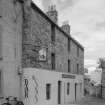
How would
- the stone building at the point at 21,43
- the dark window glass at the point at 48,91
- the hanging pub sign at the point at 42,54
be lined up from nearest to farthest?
the stone building at the point at 21,43, the hanging pub sign at the point at 42,54, the dark window glass at the point at 48,91

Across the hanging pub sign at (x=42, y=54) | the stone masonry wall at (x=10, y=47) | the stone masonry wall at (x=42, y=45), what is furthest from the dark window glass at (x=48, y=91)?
the stone masonry wall at (x=10, y=47)

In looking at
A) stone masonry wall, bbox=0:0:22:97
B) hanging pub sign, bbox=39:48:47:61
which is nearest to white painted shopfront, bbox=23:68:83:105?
stone masonry wall, bbox=0:0:22:97

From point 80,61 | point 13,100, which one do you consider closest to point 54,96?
point 13,100

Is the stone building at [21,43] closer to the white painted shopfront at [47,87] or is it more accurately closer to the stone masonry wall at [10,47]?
the stone masonry wall at [10,47]

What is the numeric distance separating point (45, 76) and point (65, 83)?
19.5 feet

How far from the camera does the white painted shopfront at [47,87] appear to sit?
12.8 metres

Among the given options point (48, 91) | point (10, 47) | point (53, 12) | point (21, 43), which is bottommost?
point (48, 91)

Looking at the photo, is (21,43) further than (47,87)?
No

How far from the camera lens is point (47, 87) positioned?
52.0ft

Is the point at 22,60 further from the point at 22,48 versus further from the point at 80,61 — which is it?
the point at 80,61

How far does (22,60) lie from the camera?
41.9 feet

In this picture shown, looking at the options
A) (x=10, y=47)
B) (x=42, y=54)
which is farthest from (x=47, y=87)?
(x=10, y=47)

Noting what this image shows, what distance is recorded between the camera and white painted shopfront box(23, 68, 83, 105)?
12.8m

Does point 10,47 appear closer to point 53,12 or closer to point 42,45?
point 42,45
